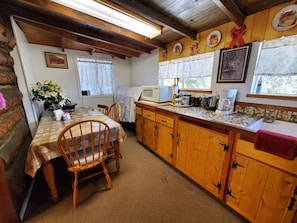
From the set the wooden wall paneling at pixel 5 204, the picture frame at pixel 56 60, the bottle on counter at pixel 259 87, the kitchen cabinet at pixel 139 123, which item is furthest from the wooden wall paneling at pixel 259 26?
the picture frame at pixel 56 60

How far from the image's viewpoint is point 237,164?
3.83ft

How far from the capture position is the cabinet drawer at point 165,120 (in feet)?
5.88

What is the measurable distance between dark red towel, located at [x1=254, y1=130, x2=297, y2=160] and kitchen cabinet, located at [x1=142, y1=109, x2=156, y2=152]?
1396 mm

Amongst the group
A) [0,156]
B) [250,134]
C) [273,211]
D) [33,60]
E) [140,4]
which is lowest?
[273,211]

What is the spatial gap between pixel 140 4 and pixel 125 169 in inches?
85.3

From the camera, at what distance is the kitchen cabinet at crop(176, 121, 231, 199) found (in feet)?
4.24

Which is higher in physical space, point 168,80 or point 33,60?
point 33,60

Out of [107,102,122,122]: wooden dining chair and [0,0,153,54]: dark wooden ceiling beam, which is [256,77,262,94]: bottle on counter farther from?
[0,0,153,54]: dark wooden ceiling beam

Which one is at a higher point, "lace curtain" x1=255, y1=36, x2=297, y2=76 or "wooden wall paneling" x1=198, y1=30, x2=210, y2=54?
"wooden wall paneling" x1=198, y1=30, x2=210, y2=54

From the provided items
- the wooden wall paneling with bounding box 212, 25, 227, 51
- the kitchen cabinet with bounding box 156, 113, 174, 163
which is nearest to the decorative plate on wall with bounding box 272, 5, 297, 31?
the wooden wall paneling with bounding box 212, 25, 227, 51

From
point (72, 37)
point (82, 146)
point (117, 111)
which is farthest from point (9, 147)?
point (72, 37)

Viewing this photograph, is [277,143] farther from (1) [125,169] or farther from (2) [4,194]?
(2) [4,194]

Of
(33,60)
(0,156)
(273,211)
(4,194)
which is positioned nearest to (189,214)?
(273,211)

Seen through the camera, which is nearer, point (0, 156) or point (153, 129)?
point (0, 156)
